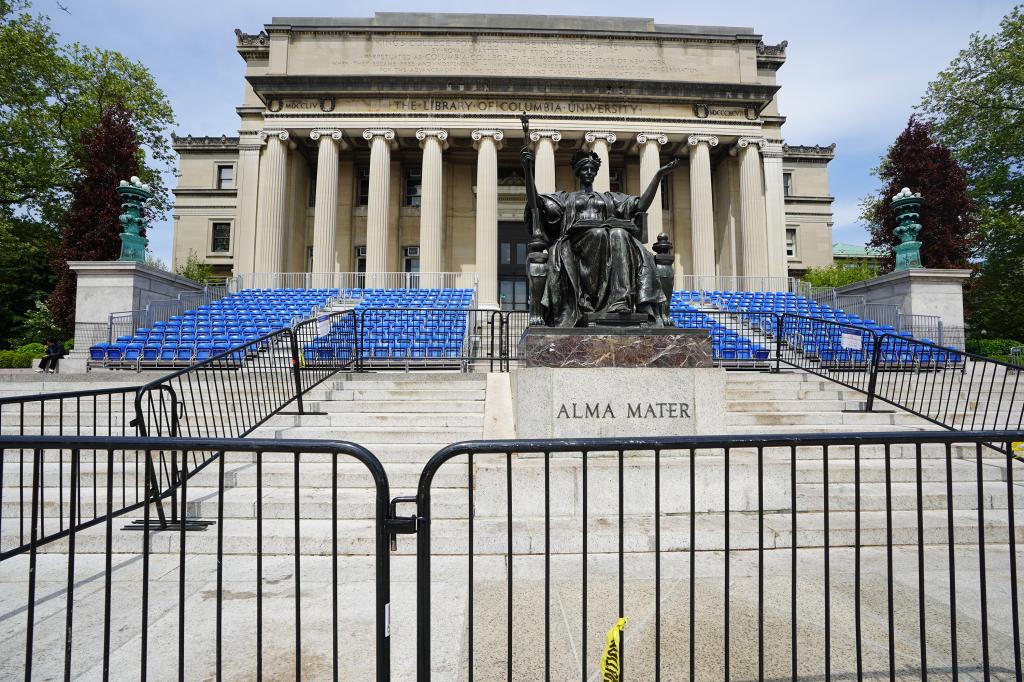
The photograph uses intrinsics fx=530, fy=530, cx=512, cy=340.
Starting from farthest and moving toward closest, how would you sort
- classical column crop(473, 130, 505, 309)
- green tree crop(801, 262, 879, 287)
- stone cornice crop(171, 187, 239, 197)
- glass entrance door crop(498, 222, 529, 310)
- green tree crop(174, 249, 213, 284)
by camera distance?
stone cornice crop(171, 187, 239, 197)
green tree crop(174, 249, 213, 284)
green tree crop(801, 262, 879, 287)
glass entrance door crop(498, 222, 529, 310)
classical column crop(473, 130, 505, 309)

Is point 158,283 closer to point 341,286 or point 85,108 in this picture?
point 341,286

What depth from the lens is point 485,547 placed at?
467cm

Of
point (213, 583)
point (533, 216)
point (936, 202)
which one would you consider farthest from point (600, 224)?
point (936, 202)

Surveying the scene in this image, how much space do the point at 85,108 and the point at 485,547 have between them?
40.8 m

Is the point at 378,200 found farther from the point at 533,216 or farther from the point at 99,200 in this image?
the point at 533,216

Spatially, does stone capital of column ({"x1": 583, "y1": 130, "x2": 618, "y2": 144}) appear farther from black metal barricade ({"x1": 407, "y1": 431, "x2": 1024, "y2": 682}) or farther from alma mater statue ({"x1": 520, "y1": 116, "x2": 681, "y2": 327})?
black metal barricade ({"x1": 407, "y1": 431, "x2": 1024, "y2": 682})

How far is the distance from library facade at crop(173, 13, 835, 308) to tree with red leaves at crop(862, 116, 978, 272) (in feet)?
24.3

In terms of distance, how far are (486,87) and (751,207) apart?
1525cm

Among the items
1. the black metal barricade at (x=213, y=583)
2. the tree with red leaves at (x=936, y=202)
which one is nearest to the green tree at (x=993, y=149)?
the tree with red leaves at (x=936, y=202)

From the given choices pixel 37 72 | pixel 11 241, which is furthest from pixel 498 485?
pixel 37 72

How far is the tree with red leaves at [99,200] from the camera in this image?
26.7 metres

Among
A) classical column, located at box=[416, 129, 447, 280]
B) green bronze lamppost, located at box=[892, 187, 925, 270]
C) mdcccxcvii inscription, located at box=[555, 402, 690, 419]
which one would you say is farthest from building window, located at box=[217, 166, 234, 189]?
mdcccxcvii inscription, located at box=[555, 402, 690, 419]

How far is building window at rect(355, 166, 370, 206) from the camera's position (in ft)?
105

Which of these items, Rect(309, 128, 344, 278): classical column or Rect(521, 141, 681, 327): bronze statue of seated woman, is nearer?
Rect(521, 141, 681, 327): bronze statue of seated woman
